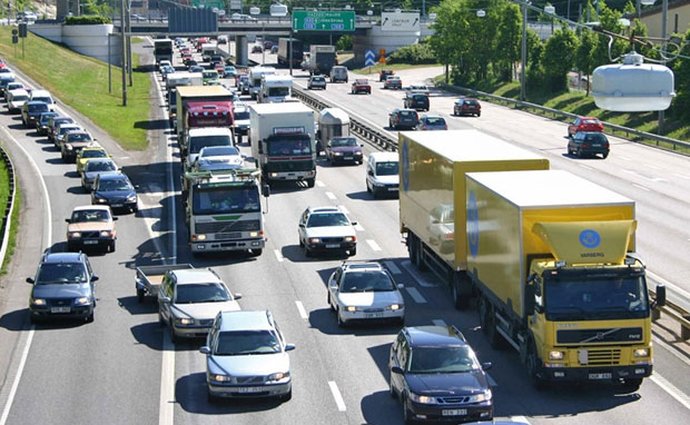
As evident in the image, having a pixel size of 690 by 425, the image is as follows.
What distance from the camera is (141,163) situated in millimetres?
69000

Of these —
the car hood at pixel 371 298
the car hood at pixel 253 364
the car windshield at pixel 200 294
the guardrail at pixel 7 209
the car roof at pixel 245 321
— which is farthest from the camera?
the guardrail at pixel 7 209

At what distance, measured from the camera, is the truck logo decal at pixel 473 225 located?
31.4 m

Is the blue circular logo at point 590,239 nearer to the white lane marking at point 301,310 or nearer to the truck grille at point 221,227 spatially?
the white lane marking at point 301,310

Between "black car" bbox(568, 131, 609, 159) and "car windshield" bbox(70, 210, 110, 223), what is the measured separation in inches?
1211

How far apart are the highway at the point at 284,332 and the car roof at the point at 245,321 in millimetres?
1448

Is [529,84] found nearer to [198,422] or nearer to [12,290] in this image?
[12,290]

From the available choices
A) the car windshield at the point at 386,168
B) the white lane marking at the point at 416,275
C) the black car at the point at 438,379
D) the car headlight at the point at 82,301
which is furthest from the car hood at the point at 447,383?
the car windshield at the point at 386,168

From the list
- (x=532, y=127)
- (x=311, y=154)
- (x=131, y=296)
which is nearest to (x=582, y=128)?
(x=532, y=127)

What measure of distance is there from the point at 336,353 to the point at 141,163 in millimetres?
40214

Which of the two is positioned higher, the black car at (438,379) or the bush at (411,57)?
the bush at (411,57)

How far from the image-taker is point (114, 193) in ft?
174

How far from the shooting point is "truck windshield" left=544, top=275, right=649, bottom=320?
25.5 metres

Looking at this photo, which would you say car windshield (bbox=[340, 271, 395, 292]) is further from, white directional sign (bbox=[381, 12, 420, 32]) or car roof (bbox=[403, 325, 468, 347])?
white directional sign (bbox=[381, 12, 420, 32])

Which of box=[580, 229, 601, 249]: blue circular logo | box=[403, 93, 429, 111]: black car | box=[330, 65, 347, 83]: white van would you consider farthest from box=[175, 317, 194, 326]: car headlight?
box=[330, 65, 347, 83]: white van
